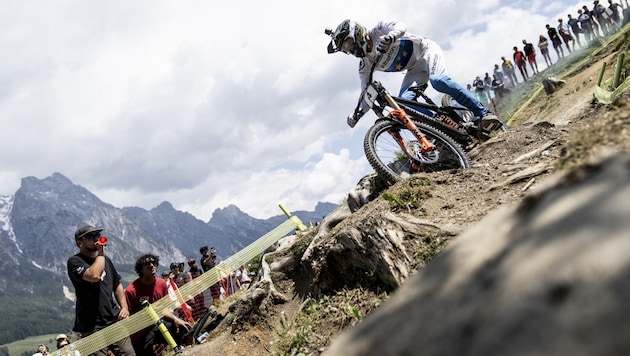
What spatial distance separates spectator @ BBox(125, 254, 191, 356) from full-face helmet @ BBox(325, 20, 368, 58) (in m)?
4.92

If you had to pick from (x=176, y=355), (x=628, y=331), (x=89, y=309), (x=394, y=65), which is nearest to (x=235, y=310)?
(x=176, y=355)

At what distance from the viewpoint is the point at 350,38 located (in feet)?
24.5

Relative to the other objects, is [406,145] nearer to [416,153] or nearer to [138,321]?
[416,153]

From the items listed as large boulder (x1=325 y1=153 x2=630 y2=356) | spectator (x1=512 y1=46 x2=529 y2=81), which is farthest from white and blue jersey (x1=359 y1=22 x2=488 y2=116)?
spectator (x1=512 y1=46 x2=529 y2=81)

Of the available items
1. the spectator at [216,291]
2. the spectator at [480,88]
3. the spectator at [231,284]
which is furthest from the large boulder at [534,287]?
the spectator at [480,88]

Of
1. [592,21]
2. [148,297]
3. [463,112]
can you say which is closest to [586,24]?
[592,21]

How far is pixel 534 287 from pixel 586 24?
1174 inches

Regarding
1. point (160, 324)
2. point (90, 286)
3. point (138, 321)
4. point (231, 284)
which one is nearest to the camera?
point (90, 286)

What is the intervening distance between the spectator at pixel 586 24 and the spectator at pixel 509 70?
413 centimetres

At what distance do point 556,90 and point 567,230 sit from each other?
17647 millimetres

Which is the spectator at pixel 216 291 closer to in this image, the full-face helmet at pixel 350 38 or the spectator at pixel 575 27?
the full-face helmet at pixel 350 38

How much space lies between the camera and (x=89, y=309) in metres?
6.10

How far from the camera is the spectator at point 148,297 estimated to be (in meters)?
7.58

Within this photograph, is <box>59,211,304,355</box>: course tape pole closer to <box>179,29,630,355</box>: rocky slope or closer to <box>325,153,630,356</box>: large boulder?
<box>179,29,630,355</box>: rocky slope
